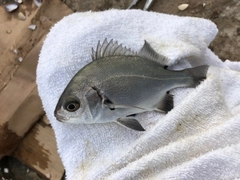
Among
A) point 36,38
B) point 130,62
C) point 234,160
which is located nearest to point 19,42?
point 36,38

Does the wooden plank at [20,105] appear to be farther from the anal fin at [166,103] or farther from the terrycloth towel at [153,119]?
the anal fin at [166,103]

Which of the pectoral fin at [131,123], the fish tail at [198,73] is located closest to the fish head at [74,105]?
the pectoral fin at [131,123]

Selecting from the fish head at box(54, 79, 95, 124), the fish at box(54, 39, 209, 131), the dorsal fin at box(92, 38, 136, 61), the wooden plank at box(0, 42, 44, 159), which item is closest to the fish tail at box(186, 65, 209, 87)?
the fish at box(54, 39, 209, 131)

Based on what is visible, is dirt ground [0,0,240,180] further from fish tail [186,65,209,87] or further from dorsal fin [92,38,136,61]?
dorsal fin [92,38,136,61]

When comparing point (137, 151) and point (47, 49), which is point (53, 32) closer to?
point (47, 49)

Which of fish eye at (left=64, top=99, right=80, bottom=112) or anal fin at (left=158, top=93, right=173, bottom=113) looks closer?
fish eye at (left=64, top=99, right=80, bottom=112)

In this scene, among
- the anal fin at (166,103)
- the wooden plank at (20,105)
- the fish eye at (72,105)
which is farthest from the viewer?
the wooden plank at (20,105)
